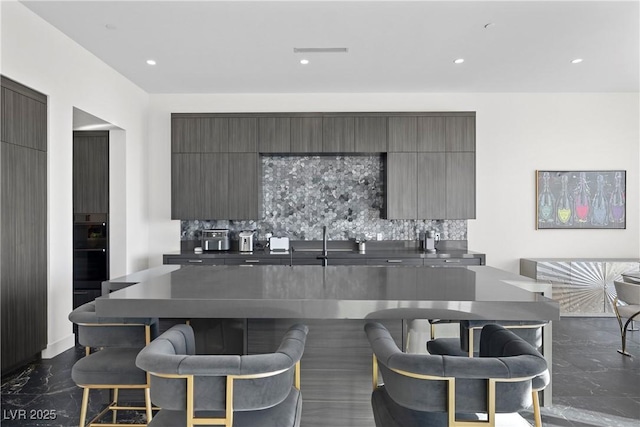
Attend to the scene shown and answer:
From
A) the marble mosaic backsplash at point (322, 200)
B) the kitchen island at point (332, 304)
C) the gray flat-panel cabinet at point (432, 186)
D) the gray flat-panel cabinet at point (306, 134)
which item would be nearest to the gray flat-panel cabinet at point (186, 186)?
the marble mosaic backsplash at point (322, 200)

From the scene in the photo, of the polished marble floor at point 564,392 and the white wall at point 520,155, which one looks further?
the white wall at point 520,155

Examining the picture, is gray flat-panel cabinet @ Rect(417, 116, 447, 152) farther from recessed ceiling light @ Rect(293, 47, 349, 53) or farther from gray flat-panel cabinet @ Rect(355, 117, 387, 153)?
recessed ceiling light @ Rect(293, 47, 349, 53)

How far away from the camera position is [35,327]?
10.7 feet

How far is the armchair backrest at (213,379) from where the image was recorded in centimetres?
116

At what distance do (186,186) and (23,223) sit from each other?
192 centimetres

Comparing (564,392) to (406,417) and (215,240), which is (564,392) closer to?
Answer: (406,417)

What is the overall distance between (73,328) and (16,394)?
3.75 ft

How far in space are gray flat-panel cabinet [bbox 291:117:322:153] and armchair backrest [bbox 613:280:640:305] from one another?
3.41 metres

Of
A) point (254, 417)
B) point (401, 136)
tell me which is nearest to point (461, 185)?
point (401, 136)

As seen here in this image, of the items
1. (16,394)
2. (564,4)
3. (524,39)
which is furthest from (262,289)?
(524,39)

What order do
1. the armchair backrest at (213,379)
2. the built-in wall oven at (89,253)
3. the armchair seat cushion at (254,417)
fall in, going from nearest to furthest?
the armchair backrest at (213,379) < the armchair seat cushion at (254,417) < the built-in wall oven at (89,253)

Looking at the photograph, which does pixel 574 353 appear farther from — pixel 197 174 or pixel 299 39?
pixel 197 174

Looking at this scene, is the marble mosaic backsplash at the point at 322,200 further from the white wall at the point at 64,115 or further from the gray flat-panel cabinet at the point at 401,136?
the white wall at the point at 64,115

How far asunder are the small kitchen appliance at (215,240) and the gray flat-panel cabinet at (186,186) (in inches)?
10.1
